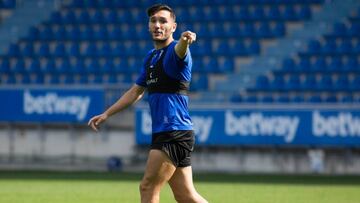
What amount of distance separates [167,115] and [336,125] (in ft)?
49.1

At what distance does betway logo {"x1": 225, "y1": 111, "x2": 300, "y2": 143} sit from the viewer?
22719mm

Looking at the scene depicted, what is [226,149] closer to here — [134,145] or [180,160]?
[134,145]

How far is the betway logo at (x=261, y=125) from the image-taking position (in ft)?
74.5

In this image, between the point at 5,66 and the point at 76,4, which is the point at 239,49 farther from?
the point at 5,66

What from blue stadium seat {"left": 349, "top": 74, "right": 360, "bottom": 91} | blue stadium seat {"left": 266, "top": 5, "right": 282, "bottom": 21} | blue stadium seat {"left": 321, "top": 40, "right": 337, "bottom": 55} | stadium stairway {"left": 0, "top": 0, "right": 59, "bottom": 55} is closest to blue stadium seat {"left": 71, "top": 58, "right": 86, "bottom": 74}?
stadium stairway {"left": 0, "top": 0, "right": 59, "bottom": 55}

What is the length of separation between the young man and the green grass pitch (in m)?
5.77

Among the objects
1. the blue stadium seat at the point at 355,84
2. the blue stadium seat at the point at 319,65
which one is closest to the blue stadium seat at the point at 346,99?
the blue stadium seat at the point at 355,84

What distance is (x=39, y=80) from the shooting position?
2752 cm

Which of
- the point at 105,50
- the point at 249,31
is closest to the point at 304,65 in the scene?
the point at 249,31

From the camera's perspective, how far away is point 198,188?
54.7 feet

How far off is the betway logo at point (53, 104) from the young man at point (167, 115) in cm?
1724

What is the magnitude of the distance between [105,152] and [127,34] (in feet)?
15.4

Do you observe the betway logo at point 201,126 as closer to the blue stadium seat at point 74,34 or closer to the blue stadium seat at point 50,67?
the blue stadium seat at point 50,67

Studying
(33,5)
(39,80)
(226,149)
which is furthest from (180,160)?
(33,5)
